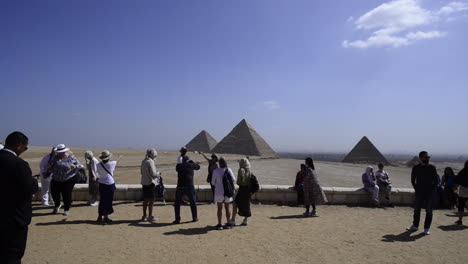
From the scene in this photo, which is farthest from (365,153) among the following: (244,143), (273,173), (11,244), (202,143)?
(11,244)

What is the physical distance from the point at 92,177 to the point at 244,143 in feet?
132

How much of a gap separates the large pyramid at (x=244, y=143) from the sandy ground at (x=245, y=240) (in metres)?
38.7

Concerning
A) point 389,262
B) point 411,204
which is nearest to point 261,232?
point 389,262

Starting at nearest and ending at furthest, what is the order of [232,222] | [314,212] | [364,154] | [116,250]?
[116,250], [232,222], [314,212], [364,154]

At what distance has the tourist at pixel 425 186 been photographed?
470cm

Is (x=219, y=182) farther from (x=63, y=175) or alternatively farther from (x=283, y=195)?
(x=63, y=175)

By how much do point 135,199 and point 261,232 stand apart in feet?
12.1

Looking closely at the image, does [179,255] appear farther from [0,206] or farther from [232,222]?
[0,206]

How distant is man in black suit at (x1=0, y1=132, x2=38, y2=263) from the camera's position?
2.26 m

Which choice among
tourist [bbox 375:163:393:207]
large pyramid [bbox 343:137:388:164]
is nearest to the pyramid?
large pyramid [bbox 343:137:388:164]

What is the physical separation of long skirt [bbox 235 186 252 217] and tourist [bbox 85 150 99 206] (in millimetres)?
3444

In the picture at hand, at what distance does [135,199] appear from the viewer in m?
6.77

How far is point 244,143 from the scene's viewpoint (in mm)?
46156

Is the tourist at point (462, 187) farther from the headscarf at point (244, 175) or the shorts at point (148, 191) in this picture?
the shorts at point (148, 191)
